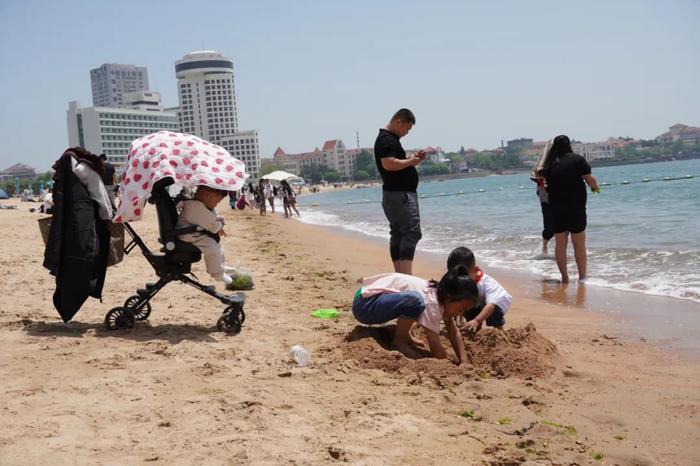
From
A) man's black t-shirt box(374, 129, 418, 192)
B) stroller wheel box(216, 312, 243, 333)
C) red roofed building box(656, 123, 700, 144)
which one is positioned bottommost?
stroller wheel box(216, 312, 243, 333)

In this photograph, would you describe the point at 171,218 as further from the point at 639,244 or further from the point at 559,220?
the point at 639,244

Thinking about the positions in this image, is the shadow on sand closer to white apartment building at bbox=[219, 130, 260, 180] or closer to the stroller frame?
the stroller frame

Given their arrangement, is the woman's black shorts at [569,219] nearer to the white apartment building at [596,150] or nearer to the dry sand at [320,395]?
the dry sand at [320,395]

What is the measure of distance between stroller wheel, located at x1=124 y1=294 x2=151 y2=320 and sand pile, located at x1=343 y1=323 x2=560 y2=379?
1609 millimetres

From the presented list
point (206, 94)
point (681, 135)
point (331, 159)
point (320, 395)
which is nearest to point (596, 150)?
point (681, 135)

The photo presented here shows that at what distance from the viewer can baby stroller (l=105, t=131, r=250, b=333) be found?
4.83m

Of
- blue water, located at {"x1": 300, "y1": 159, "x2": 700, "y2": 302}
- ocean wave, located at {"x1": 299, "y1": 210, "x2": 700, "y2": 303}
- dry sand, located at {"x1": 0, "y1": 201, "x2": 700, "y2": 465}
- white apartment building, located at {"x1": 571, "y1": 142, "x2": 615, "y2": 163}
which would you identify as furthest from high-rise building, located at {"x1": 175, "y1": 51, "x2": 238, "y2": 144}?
dry sand, located at {"x1": 0, "y1": 201, "x2": 700, "y2": 465}

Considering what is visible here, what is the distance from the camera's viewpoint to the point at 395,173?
6164 millimetres

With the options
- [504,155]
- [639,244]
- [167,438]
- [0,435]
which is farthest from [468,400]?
[504,155]

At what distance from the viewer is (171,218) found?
4.97 m

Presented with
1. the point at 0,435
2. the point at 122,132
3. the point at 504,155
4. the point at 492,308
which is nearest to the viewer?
the point at 0,435

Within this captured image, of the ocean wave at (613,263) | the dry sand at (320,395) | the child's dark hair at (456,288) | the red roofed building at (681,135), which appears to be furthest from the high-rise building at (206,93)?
the child's dark hair at (456,288)

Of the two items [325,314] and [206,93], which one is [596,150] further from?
[325,314]

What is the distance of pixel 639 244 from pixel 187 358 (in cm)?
887
